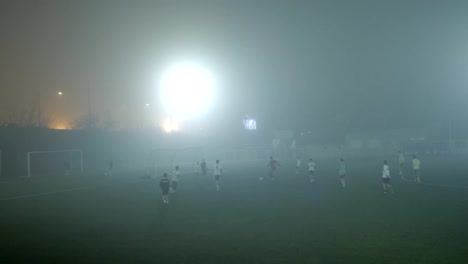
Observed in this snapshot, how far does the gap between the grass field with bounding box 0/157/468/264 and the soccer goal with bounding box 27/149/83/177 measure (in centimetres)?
2501

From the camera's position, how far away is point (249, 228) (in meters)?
14.0

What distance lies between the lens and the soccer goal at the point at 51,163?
4609 cm

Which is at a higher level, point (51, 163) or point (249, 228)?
point (51, 163)

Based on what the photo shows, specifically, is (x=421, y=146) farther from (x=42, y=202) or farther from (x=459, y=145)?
(x=42, y=202)

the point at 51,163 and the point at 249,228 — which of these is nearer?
the point at 249,228

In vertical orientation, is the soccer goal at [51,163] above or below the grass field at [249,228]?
above

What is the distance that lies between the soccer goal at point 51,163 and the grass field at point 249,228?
2501cm

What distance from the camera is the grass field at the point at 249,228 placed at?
10672 mm

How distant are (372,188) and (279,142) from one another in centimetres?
4808

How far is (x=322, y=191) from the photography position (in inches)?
944

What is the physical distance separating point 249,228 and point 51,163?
141 ft

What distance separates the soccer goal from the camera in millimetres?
46094

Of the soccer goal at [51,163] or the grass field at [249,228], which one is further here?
the soccer goal at [51,163]

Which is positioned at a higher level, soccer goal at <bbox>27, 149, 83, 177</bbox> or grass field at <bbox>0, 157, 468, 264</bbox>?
soccer goal at <bbox>27, 149, 83, 177</bbox>
